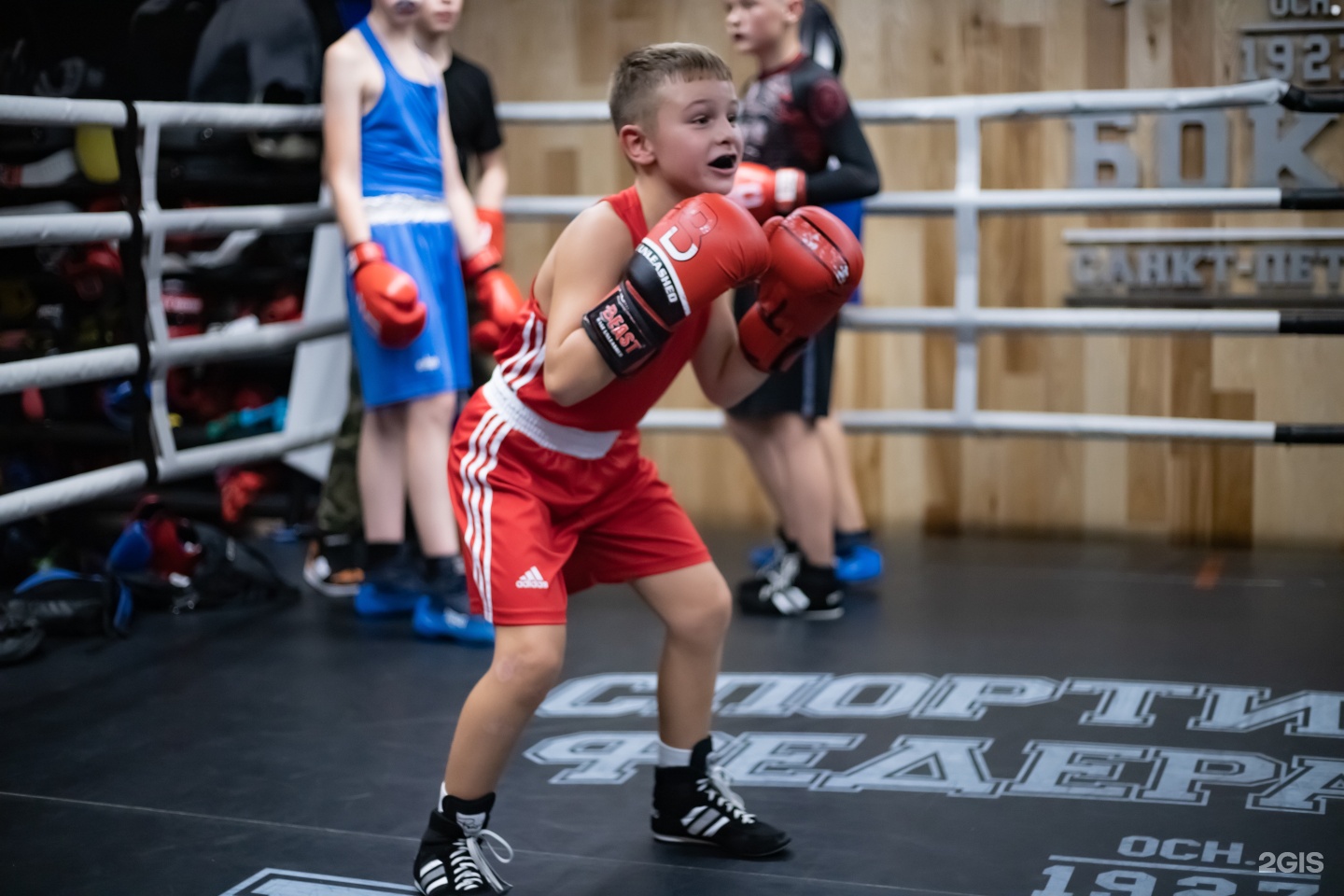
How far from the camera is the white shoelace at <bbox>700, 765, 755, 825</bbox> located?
1.90 metres

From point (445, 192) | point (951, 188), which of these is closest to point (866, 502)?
point (951, 188)

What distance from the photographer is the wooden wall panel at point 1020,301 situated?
3.61 m

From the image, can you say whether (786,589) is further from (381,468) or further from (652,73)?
(652,73)

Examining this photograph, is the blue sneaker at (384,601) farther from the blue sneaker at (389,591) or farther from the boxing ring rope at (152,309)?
the boxing ring rope at (152,309)

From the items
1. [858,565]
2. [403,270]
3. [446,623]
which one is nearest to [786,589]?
[858,565]

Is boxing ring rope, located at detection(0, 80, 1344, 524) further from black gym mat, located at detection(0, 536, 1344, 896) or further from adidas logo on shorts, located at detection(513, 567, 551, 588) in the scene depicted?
adidas logo on shorts, located at detection(513, 567, 551, 588)

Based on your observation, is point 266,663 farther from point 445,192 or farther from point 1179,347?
point 1179,347

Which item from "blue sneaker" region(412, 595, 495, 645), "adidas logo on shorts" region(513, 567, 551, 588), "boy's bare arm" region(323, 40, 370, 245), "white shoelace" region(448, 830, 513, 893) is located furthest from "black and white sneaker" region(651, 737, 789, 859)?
"boy's bare arm" region(323, 40, 370, 245)

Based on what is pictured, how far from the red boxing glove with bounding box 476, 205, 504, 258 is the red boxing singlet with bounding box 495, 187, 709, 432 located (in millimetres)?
1320

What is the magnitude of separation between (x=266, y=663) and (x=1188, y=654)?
70.4 inches

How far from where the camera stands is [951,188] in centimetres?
387

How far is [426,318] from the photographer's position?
296 centimetres

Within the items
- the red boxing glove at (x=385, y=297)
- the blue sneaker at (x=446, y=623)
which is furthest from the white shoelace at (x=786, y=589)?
the red boxing glove at (x=385, y=297)

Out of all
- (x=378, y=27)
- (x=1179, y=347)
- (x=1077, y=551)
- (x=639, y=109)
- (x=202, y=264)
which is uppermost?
(x=378, y=27)
